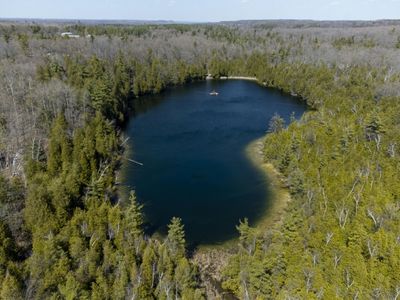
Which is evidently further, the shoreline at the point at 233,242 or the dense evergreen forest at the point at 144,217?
the shoreline at the point at 233,242

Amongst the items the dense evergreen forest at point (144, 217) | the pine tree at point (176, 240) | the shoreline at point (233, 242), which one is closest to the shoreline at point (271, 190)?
the shoreline at point (233, 242)

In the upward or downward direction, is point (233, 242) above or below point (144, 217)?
below

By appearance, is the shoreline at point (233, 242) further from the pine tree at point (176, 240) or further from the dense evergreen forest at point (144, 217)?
the pine tree at point (176, 240)

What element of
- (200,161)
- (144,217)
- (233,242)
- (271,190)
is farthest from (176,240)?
(200,161)

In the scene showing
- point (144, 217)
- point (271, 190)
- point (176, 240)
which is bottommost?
point (144, 217)

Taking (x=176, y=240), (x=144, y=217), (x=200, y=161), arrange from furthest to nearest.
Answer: (x=200, y=161) < (x=144, y=217) < (x=176, y=240)

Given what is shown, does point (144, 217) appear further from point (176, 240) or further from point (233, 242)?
point (233, 242)

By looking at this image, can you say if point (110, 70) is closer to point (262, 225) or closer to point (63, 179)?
point (63, 179)
